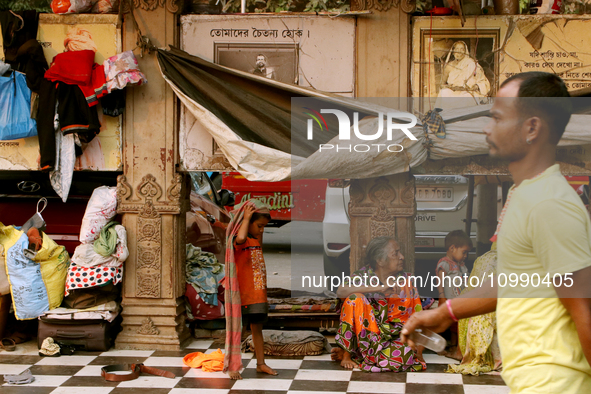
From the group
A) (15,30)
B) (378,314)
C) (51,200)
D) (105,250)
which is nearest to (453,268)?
(378,314)

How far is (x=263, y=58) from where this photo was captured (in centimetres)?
618

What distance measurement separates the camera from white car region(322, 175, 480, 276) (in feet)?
27.6

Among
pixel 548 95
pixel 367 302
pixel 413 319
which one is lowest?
pixel 367 302

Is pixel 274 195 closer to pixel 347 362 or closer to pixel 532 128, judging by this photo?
pixel 347 362

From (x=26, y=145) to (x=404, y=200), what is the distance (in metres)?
3.61

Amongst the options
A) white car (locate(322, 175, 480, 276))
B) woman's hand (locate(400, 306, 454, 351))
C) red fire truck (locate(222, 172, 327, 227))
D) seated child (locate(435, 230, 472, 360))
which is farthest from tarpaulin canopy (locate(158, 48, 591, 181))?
red fire truck (locate(222, 172, 327, 227))

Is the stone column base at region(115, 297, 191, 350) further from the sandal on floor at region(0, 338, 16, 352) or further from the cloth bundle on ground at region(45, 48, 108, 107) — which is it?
the cloth bundle on ground at region(45, 48, 108, 107)

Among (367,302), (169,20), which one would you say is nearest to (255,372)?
(367,302)

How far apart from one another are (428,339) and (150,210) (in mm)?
4362

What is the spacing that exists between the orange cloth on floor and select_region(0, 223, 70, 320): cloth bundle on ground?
1.43 metres

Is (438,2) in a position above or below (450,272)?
above

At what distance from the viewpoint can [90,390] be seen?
5.13m

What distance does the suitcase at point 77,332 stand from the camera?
6117mm

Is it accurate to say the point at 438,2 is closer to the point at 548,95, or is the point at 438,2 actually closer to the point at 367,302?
the point at 367,302
